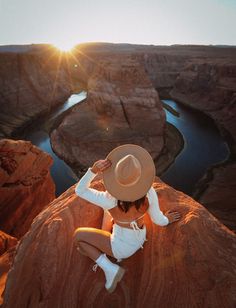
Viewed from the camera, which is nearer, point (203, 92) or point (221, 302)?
point (221, 302)

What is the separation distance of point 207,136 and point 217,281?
2696 cm

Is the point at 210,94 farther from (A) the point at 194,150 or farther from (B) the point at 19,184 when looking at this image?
(B) the point at 19,184

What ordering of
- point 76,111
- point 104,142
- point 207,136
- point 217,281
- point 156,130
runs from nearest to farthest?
point 217,281 < point 104,142 < point 156,130 < point 76,111 < point 207,136

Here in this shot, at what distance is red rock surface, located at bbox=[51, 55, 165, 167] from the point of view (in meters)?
21.2

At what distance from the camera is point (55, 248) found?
3.50 m

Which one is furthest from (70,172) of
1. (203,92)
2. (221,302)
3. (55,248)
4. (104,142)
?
(203,92)

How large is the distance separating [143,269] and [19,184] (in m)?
7.12

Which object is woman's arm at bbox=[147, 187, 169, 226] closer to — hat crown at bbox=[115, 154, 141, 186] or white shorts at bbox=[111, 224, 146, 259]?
white shorts at bbox=[111, 224, 146, 259]

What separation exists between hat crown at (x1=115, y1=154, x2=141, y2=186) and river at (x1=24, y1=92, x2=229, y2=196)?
1497cm

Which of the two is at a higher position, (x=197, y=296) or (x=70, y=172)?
(x=197, y=296)

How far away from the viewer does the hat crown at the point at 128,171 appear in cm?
252

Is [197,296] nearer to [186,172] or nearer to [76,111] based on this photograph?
[186,172]

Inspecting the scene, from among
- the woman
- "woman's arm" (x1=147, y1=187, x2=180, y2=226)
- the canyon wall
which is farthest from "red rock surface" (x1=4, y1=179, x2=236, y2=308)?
the canyon wall

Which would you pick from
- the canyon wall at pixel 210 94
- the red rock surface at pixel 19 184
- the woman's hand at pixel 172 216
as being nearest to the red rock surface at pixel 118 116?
the canyon wall at pixel 210 94
